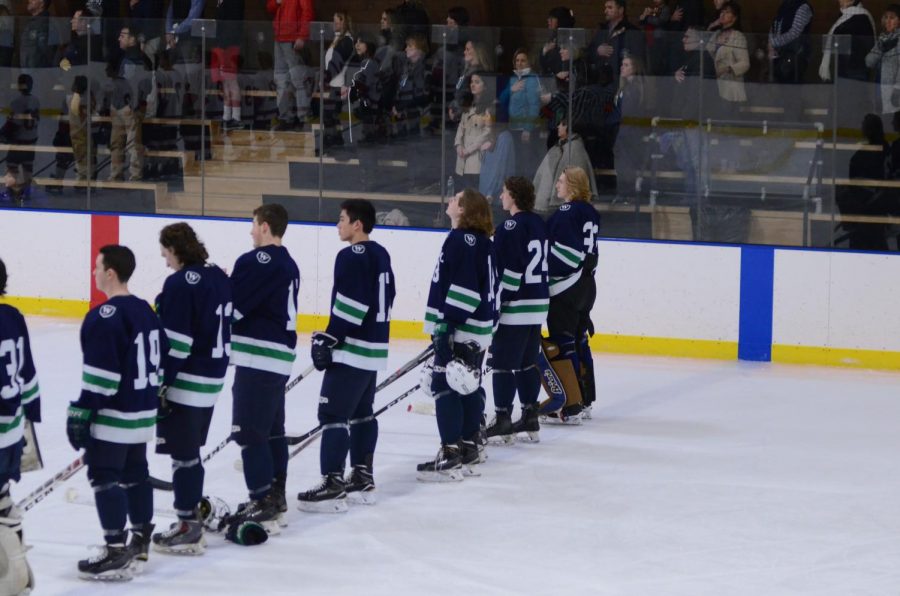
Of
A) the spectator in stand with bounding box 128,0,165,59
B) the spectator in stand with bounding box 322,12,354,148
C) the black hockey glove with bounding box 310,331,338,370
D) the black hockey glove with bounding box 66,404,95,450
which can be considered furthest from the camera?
the spectator in stand with bounding box 128,0,165,59

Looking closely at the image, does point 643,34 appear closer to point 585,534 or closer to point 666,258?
point 666,258

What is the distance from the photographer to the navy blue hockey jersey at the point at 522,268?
21.7 feet

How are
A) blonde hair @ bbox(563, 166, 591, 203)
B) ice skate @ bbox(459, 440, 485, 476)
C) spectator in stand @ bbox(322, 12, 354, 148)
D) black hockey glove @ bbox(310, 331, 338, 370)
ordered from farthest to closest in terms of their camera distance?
1. spectator in stand @ bbox(322, 12, 354, 148)
2. blonde hair @ bbox(563, 166, 591, 203)
3. ice skate @ bbox(459, 440, 485, 476)
4. black hockey glove @ bbox(310, 331, 338, 370)

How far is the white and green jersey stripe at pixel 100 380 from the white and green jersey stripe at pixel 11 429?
0.69 feet

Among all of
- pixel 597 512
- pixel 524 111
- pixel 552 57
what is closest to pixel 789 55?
pixel 552 57

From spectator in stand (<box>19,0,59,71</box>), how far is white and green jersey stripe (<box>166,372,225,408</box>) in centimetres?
619

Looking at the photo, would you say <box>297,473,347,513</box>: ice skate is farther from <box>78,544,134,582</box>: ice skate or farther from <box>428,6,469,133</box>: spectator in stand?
<box>428,6,469,133</box>: spectator in stand

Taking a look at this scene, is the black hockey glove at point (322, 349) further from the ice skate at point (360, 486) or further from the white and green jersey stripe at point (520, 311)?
the white and green jersey stripe at point (520, 311)

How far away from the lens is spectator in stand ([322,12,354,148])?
9945 millimetres

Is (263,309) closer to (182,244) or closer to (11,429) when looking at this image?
(182,244)

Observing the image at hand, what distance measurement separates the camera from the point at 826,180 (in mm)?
9211

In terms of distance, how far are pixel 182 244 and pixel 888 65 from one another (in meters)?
5.60

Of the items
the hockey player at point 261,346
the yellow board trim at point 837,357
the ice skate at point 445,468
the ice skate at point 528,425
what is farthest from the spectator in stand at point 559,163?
the hockey player at point 261,346

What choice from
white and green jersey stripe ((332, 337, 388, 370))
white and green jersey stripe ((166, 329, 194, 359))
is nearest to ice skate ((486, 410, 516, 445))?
white and green jersey stripe ((332, 337, 388, 370))
